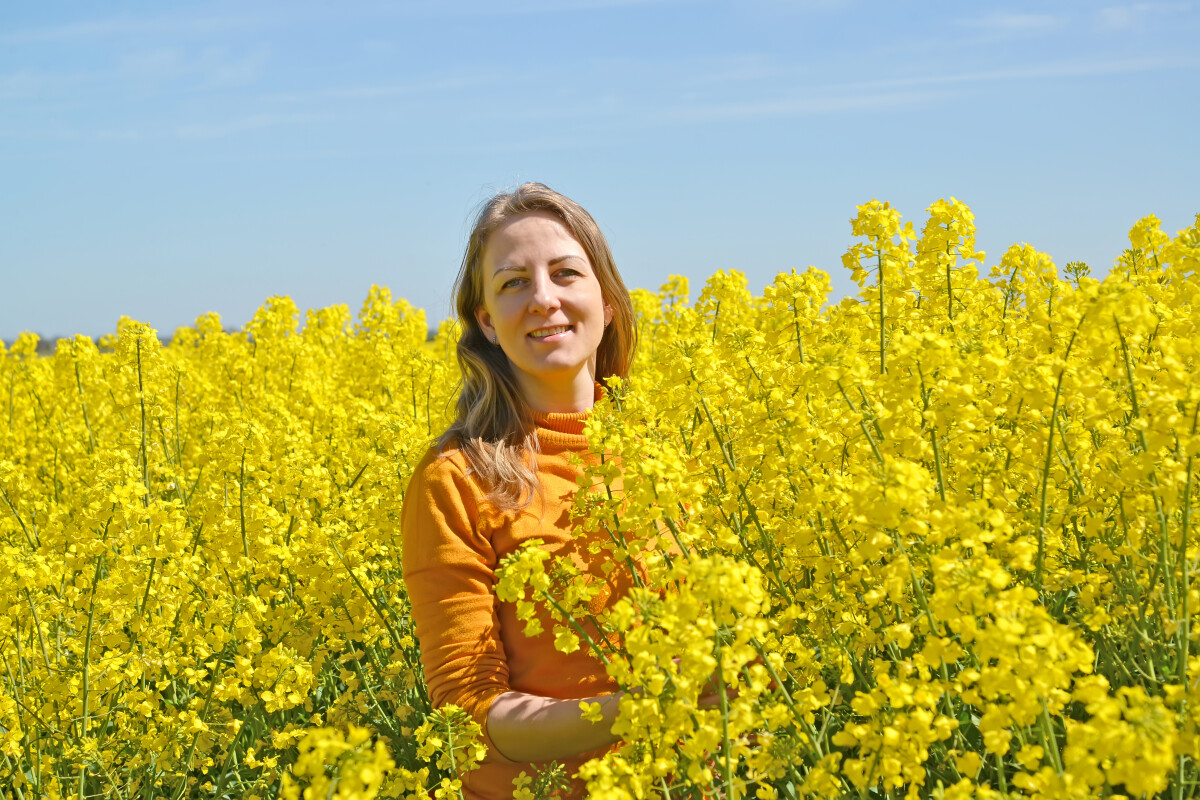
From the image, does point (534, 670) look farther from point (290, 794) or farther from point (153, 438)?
point (153, 438)

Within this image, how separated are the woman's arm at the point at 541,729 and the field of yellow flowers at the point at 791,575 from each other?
10 cm

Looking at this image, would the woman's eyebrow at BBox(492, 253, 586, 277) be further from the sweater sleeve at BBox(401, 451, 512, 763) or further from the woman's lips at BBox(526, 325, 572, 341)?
the sweater sleeve at BBox(401, 451, 512, 763)

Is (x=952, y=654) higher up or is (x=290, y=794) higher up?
(x=952, y=654)

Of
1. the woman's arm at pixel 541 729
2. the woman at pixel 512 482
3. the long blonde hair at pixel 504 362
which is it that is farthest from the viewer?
the long blonde hair at pixel 504 362

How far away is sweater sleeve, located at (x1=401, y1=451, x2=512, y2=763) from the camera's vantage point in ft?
9.14

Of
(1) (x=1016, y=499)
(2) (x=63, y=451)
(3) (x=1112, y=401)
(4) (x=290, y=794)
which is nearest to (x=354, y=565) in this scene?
(4) (x=290, y=794)

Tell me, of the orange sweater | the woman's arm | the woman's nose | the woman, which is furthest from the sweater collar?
the woman's arm

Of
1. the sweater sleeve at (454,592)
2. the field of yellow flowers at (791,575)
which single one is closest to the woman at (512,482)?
the sweater sleeve at (454,592)

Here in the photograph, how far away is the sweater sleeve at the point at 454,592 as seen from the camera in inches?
110

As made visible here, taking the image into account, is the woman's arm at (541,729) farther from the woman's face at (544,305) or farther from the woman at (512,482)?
the woman's face at (544,305)

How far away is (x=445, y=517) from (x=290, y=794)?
4.27 feet

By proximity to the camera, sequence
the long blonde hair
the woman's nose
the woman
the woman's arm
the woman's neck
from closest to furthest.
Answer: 1. the woman's arm
2. the woman
3. the long blonde hair
4. the woman's nose
5. the woman's neck

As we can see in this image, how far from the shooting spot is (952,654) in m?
1.72

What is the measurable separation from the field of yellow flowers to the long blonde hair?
27 cm
